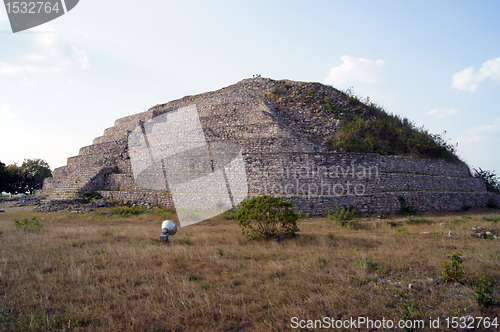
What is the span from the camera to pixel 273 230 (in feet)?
28.6

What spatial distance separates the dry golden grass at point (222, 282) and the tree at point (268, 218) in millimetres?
631

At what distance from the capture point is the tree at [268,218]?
890 centimetres

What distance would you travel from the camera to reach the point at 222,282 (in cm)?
508

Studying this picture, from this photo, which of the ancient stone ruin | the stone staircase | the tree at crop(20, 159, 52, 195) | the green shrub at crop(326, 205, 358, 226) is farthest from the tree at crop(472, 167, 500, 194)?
the tree at crop(20, 159, 52, 195)

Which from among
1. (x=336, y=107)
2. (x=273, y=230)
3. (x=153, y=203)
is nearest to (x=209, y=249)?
(x=273, y=230)

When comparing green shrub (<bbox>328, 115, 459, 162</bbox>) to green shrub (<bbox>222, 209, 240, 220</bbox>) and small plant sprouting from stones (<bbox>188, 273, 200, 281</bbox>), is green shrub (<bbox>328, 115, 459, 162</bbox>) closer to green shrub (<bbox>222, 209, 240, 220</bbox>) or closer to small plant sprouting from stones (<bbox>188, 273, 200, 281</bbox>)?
green shrub (<bbox>222, 209, 240, 220</bbox>)

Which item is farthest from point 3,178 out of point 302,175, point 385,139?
point 385,139

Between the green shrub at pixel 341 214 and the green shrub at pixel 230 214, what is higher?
the green shrub at pixel 230 214

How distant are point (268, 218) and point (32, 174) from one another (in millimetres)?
34830

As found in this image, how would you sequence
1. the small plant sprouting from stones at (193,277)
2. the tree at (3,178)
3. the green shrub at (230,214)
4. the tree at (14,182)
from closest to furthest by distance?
the small plant sprouting from stones at (193,277) < the green shrub at (230,214) < the tree at (3,178) < the tree at (14,182)

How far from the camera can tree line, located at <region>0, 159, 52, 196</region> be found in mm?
29194

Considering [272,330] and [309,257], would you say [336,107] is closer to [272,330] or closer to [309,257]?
[309,257]

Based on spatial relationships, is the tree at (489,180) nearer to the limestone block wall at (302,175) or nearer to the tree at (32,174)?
the limestone block wall at (302,175)

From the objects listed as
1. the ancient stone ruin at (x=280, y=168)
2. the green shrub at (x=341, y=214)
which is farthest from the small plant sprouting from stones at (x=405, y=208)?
the green shrub at (x=341, y=214)
